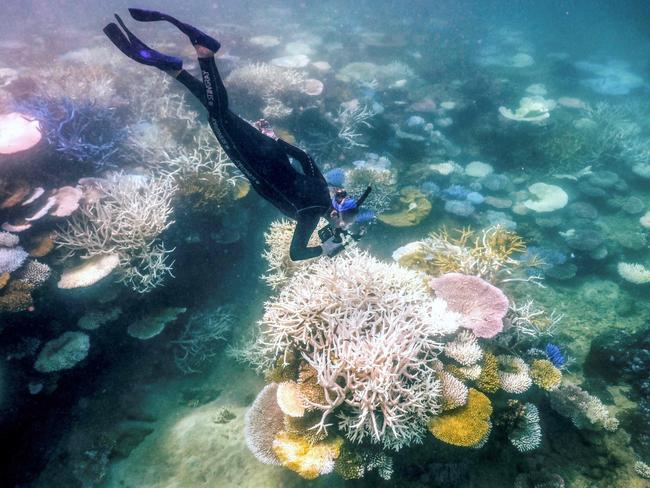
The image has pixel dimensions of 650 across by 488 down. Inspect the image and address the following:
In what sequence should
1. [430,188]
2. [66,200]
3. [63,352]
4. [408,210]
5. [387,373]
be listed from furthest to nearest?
[430,188] < [408,210] < [66,200] < [63,352] < [387,373]

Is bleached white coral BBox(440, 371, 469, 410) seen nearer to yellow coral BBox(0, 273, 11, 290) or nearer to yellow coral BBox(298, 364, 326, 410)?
yellow coral BBox(298, 364, 326, 410)

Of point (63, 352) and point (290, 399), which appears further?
point (63, 352)

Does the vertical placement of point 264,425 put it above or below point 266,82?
below

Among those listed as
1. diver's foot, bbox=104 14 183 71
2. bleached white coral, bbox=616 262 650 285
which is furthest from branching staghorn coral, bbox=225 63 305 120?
bleached white coral, bbox=616 262 650 285

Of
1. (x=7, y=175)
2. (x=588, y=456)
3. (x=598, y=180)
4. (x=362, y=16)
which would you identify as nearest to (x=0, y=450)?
(x=7, y=175)

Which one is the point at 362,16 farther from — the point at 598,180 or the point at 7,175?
the point at 7,175

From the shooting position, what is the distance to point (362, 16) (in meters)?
22.1

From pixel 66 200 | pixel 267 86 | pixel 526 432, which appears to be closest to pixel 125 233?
pixel 66 200

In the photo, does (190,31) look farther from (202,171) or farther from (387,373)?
(387,373)

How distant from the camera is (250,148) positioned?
344cm

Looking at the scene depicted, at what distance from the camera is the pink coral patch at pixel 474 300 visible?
3635mm

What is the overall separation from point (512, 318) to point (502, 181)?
6407 mm

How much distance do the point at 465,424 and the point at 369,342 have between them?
121 centimetres

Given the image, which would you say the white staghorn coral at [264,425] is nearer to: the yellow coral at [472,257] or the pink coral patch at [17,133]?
the yellow coral at [472,257]
